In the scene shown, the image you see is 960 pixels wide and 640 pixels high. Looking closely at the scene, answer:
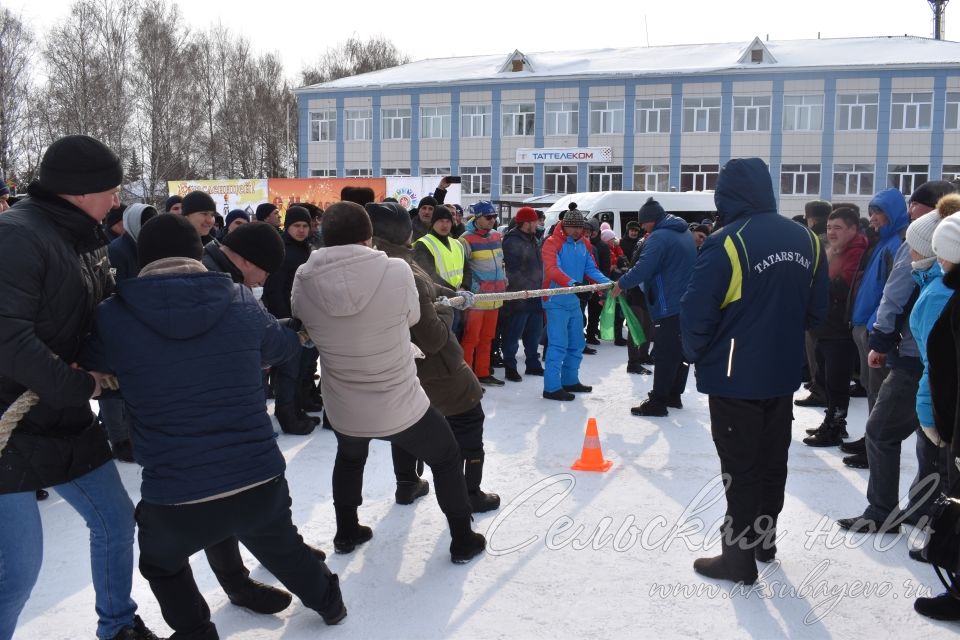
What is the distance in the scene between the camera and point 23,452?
256cm

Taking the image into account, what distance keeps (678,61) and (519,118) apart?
8.07 m

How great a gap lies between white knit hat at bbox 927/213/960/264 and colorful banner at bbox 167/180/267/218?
68.3 ft

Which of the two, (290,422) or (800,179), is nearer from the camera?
(290,422)

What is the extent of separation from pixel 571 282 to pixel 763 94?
105 feet

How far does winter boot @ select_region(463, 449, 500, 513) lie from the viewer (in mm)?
4500

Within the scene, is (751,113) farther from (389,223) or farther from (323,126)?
(389,223)

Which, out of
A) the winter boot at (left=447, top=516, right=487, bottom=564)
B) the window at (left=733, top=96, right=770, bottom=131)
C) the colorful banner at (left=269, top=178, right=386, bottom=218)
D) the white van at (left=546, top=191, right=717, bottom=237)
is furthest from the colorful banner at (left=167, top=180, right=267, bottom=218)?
the window at (left=733, top=96, right=770, bottom=131)

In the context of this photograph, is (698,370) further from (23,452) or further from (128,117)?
(128,117)

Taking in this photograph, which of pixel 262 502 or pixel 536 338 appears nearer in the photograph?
pixel 262 502

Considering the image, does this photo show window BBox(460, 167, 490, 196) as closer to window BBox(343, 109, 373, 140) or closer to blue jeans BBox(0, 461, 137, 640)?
window BBox(343, 109, 373, 140)

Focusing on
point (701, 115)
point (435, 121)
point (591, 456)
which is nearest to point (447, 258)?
point (591, 456)

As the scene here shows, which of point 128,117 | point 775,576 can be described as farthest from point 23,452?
point 128,117

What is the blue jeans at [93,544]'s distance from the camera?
8.45 ft

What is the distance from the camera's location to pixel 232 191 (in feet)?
73.2
